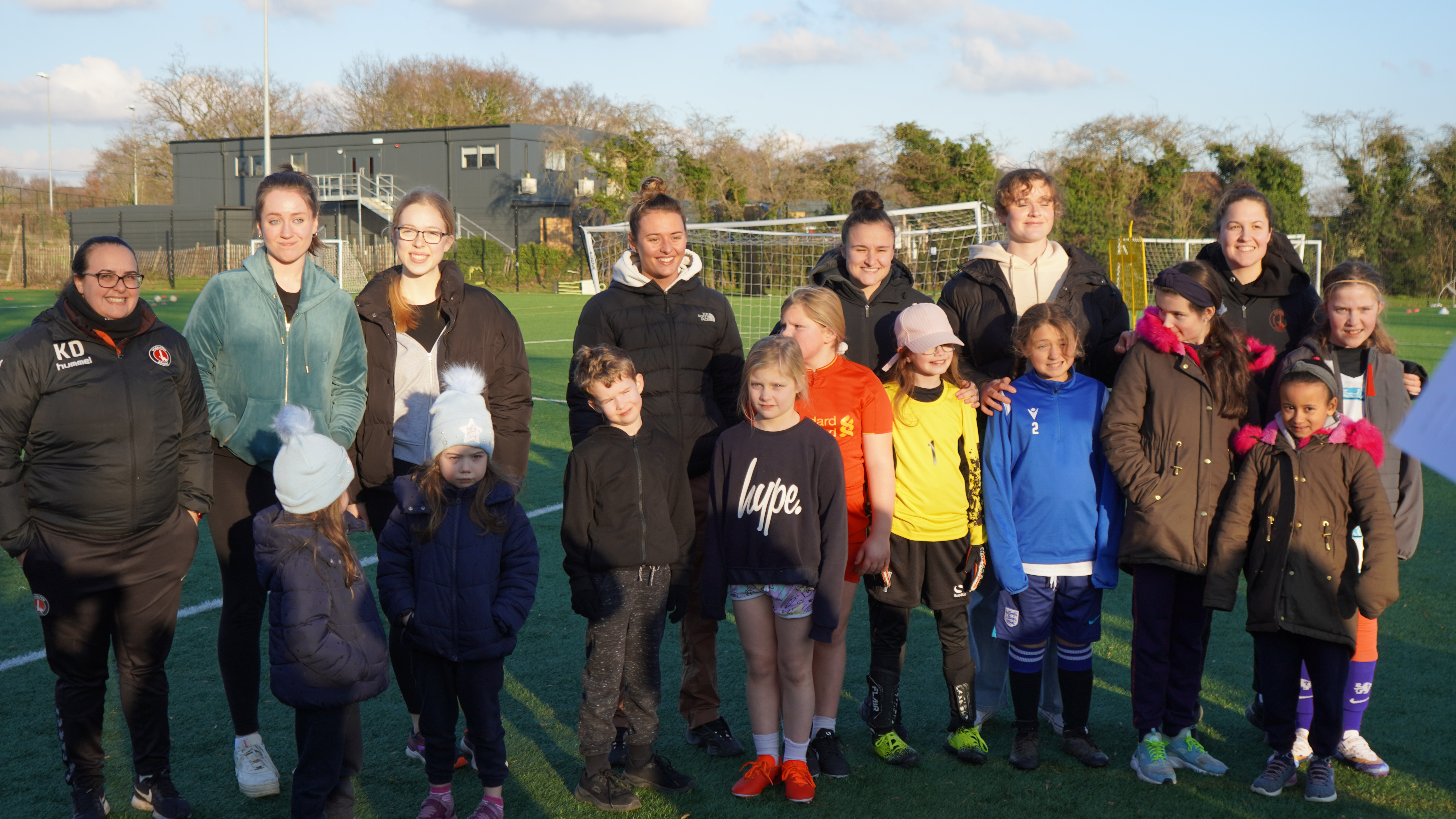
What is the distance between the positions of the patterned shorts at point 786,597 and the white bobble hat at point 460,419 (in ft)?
3.15

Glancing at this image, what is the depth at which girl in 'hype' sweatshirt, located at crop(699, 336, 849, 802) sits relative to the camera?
11.0ft

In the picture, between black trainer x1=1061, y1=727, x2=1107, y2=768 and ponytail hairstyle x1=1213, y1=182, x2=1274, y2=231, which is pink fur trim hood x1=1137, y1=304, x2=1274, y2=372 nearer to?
ponytail hairstyle x1=1213, y1=182, x2=1274, y2=231

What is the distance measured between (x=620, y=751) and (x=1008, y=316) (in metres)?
2.12

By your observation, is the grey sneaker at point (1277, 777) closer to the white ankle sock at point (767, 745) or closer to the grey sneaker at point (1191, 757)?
the grey sneaker at point (1191, 757)

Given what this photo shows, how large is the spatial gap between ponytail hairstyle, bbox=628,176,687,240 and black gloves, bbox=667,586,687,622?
1.24m

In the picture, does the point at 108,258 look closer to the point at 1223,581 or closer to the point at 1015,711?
the point at 1015,711

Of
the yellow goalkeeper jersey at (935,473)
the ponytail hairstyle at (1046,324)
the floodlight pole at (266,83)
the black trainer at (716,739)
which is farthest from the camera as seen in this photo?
the floodlight pole at (266,83)

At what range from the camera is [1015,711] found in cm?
371

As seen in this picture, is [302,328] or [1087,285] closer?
[302,328]

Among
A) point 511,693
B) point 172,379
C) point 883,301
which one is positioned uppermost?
point 883,301

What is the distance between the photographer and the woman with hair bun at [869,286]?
12.6 ft

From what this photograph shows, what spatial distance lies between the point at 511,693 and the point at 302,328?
1.73m

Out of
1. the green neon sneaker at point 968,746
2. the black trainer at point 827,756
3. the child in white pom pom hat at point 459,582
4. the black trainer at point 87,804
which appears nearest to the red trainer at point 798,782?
the black trainer at point 827,756

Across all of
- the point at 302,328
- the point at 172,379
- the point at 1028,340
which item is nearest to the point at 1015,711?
the point at 1028,340
